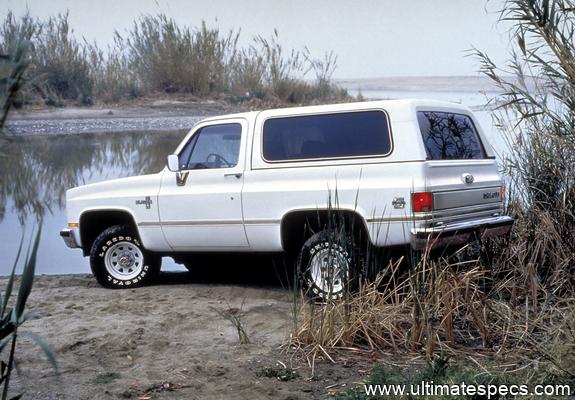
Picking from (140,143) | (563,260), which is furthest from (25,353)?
(140,143)

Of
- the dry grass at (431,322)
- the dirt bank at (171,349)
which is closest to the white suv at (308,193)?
the dry grass at (431,322)

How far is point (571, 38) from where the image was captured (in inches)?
294

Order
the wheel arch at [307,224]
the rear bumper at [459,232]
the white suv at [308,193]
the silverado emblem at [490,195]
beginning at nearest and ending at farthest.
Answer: the rear bumper at [459,232] → the white suv at [308,193] → the wheel arch at [307,224] → the silverado emblem at [490,195]

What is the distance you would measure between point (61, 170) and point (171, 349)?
11293 mm

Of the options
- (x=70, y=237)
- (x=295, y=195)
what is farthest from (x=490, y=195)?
(x=70, y=237)

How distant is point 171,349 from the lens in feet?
25.0

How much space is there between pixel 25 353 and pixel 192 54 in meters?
20.7

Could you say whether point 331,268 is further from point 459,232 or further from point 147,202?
point 147,202

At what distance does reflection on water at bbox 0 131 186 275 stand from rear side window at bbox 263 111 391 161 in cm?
354

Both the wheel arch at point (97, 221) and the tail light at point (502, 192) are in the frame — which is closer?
the tail light at point (502, 192)

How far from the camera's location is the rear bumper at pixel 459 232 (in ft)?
27.5

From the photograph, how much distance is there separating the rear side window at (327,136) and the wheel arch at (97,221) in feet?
6.20

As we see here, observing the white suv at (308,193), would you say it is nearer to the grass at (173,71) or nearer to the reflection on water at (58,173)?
the reflection on water at (58,173)

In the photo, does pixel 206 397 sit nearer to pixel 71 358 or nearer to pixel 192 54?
pixel 71 358
